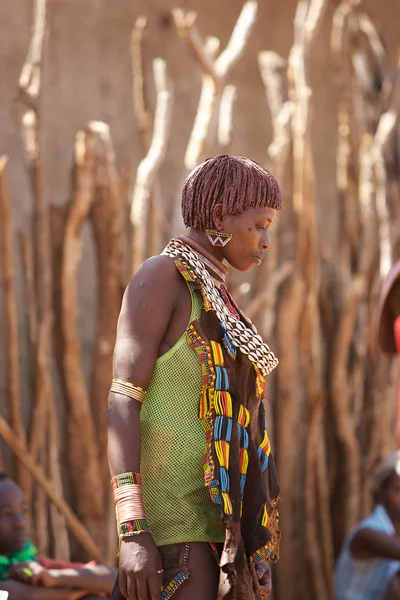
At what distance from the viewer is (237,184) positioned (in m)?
2.35

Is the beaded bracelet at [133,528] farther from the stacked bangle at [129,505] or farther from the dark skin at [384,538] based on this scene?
the dark skin at [384,538]

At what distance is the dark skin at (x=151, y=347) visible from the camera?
6.97 ft

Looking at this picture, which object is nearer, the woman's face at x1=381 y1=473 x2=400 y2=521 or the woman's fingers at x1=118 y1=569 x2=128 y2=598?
the woman's fingers at x1=118 y1=569 x2=128 y2=598

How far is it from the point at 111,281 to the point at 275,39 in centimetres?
212

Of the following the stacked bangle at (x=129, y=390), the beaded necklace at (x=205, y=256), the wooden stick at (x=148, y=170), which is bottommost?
the stacked bangle at (x=129, y=390)

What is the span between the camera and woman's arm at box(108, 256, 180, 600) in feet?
6.94

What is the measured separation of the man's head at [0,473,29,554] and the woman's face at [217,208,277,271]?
1617mm

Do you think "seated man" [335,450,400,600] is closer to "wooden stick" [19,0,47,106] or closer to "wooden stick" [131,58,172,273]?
"wooden stick" [131,58,172,273]

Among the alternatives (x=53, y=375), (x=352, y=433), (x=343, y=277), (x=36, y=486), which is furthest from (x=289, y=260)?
(x=36, y=486)

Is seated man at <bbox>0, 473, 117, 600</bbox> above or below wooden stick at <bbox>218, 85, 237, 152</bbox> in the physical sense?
below

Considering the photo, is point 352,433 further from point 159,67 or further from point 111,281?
point 159,67

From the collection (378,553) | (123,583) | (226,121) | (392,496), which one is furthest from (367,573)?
(123,583)

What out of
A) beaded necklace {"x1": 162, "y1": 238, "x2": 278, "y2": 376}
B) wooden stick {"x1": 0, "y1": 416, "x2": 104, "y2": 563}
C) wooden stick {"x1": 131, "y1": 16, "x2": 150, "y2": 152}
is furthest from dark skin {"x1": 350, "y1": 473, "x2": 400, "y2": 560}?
beaded necklace {"x1": 162, "y1": 238, "x2": 278, "y2": 376}

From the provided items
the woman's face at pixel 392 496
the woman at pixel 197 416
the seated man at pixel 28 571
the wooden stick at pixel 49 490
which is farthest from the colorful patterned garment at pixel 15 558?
the woman's face at pixel 392 496
